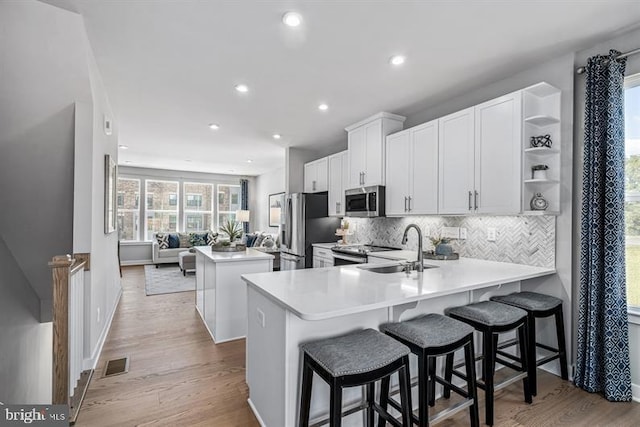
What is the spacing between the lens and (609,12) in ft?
6.49

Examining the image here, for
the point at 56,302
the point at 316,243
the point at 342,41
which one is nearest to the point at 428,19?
the point at 342,41

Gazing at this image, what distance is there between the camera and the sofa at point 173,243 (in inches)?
305

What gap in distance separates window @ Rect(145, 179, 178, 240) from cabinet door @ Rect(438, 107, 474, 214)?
308 inches

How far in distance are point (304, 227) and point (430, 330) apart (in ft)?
11.1

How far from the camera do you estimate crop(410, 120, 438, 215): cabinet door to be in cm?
323

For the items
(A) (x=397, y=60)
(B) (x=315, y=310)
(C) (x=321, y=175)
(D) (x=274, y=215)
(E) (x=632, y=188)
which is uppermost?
(A) (x=397, y=60)

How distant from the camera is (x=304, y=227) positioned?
4.97 m

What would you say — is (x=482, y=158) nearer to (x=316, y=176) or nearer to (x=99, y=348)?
(x=316, y=176)

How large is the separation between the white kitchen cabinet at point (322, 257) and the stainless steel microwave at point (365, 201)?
2.10 ft

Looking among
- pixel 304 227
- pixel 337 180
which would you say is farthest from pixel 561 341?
pixel 304 227

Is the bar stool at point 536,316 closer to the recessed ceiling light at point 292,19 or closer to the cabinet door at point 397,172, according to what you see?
the cabinet door at point 397,172

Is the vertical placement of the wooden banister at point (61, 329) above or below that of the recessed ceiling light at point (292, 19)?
below

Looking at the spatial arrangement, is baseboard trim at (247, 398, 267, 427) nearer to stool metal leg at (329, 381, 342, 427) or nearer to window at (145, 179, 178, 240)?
stool metal leg at (329, 381, 342, 427)

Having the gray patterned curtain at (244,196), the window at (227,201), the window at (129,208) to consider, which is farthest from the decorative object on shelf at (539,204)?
the window at (129,208)
